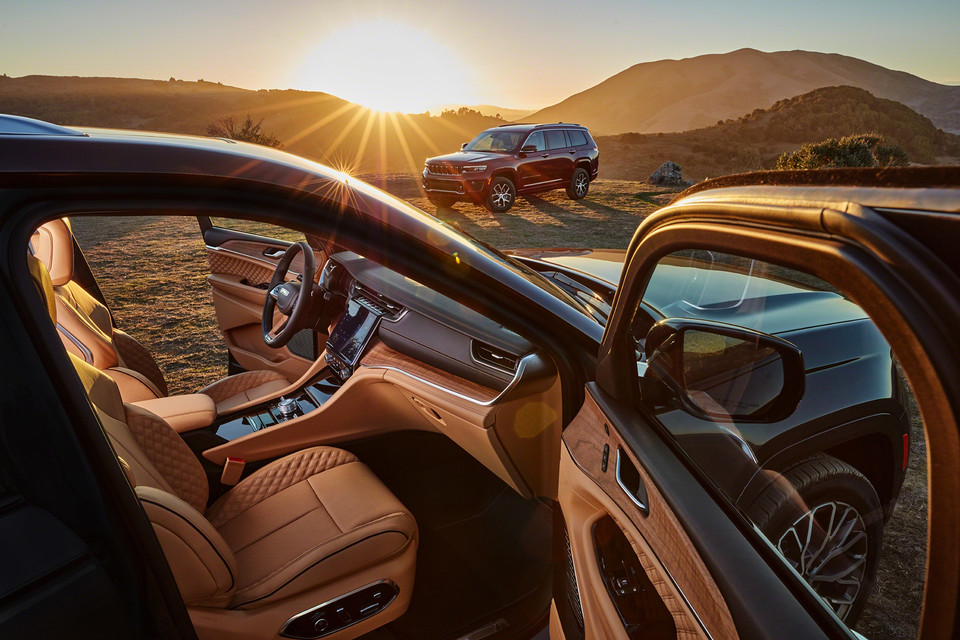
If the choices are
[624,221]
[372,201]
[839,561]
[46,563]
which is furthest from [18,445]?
[624,221]

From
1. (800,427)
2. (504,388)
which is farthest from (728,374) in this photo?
(504,388)

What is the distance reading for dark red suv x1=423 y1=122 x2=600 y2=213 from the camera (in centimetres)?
1232

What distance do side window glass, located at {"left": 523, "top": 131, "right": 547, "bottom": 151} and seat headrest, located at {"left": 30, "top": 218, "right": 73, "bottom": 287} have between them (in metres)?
11.3

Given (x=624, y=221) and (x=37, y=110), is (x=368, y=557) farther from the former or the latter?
(x=37, y=110)

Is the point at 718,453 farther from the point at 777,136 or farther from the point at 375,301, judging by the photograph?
the point at 777,136

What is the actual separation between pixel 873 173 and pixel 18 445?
1.49 m

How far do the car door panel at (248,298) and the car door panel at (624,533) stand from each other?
2616mm

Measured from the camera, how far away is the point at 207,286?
716 cm

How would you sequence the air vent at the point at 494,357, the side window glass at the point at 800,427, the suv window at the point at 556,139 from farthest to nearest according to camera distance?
the suv window at the point at 556,139 → the air vent at the point at 494,357 → the side window glass at the point at 800,427

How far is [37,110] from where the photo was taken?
49.1 meters

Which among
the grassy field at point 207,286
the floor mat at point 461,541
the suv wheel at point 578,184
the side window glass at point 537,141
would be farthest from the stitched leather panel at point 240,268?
the suv wheel at point 578,184

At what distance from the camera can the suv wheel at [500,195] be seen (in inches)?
493

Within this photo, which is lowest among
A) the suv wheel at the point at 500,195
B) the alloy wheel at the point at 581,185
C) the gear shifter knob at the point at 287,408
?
the gear shifter knob at the point at 287,408

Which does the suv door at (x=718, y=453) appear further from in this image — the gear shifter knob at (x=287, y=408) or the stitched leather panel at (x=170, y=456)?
the gear shifter knob at (x=287, y=408)
